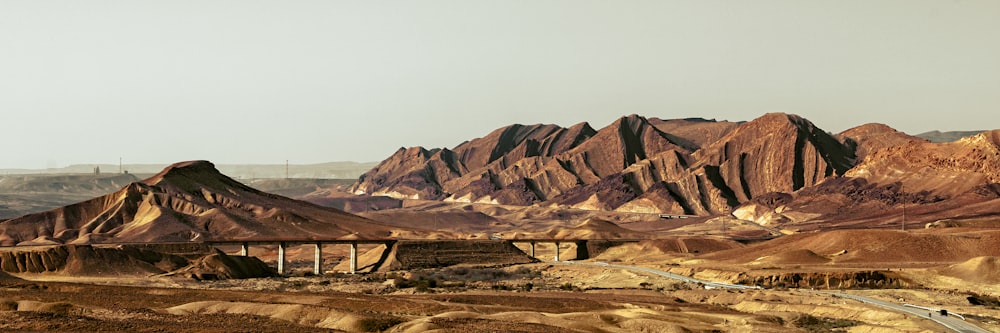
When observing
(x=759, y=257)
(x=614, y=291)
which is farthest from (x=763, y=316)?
(x=759, y=257)

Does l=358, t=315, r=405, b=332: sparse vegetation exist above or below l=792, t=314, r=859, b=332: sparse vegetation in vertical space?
above

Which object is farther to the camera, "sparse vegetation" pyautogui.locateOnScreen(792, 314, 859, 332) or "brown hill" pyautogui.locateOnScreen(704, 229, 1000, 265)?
"brown hill" pyautogui.locateOnScreen(704, 229, 1000, 265)

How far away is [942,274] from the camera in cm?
Result: 13500

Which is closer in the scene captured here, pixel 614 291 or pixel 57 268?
pixel 614 291

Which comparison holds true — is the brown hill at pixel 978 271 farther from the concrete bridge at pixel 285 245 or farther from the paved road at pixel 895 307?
the concrete bridge at pixel 285 245

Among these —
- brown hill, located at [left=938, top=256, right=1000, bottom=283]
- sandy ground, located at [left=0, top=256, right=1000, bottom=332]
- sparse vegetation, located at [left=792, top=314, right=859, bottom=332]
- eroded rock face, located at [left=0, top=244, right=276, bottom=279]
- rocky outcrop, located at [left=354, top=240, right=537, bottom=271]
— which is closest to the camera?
sandy ground, located at [left=0, top=256, right=1000, bottom=332]

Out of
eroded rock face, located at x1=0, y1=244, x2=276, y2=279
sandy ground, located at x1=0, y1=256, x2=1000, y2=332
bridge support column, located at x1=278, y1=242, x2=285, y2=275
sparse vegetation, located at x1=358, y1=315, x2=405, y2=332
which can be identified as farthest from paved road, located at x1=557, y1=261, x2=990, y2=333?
bridge support column, located at x1=278, y1=242, x2=285, y2=275

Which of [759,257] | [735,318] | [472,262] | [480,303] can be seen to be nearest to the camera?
[735,318]

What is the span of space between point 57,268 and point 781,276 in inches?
3572

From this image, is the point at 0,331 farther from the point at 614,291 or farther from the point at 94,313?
the point at 614,291

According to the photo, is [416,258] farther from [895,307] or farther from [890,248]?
[895,307]

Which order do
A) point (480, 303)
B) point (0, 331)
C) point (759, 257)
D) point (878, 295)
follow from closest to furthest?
point (0, 331), point (480, 303), point (878, 295), point (759, 257)

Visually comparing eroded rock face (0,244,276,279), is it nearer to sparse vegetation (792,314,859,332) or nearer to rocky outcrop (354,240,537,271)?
rocky outcrop (354,240,537,271)

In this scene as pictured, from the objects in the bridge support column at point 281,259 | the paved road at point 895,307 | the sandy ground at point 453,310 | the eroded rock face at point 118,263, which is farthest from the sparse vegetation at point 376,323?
the bridge support column at point 281,259
